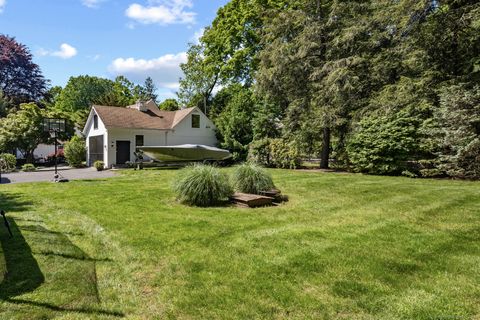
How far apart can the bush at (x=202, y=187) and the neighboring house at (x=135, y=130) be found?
14.6m

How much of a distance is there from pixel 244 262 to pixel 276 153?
15.5 metres

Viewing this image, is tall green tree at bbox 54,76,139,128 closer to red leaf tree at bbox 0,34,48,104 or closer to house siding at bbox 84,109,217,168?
red leaf tree at bbox 0,34,48,104

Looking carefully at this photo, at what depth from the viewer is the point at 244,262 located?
12.0ft

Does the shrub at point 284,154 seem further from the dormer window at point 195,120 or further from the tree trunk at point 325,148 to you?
the dormer window at point 195,120

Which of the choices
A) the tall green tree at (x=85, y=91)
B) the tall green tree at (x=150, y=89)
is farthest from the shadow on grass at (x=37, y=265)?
the tall green tree at (x=150, y=89)

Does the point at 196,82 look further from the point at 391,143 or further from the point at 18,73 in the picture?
the point at 391,143

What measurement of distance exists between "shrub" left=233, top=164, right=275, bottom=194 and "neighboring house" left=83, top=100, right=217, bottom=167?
14741 mm

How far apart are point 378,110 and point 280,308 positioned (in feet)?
43.2

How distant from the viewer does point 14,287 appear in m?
2.96

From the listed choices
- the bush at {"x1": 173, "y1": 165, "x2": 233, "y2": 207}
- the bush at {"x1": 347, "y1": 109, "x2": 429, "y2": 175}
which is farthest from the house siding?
the bush at {"x1": 173, "y1": 165, "x2": 233, "y2": 207}

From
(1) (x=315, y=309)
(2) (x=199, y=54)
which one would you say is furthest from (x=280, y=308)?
(2) (x=199, y=54)

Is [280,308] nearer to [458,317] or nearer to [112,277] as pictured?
[458,317]

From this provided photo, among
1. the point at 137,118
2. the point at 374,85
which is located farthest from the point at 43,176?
the point at 374,85

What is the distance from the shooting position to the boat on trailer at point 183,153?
1809 centimetres
